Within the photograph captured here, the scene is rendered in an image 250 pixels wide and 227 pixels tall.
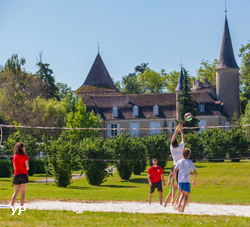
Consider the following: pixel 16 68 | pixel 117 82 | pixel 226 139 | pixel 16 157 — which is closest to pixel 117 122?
pixel 16 68

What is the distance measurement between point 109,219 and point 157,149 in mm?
32056

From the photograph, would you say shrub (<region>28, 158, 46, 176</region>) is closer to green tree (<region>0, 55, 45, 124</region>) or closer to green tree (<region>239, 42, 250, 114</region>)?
green tree (<region>0, 55, 45, 124</region>)

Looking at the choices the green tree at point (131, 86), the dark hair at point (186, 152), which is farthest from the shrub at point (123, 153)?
the green tree at point (131, 86)

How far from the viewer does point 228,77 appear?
73812mm

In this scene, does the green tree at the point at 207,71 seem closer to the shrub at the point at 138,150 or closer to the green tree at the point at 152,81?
the green tree at the point at 152,81

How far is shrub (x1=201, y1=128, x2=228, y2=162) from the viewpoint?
49053mm

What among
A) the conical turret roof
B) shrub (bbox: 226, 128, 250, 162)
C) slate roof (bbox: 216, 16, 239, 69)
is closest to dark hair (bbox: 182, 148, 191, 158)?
shrub (bbox: 226, 128, 250, 162)

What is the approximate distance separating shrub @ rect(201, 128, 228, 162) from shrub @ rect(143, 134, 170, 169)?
7.36m

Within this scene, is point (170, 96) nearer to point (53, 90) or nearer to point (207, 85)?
point (207, 85)

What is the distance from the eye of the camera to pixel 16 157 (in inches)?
480

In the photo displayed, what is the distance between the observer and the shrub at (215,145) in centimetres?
4905

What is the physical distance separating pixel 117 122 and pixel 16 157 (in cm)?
6577

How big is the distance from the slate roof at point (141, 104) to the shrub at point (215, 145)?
72.5 ft

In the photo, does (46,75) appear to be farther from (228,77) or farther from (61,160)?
(61,160)
